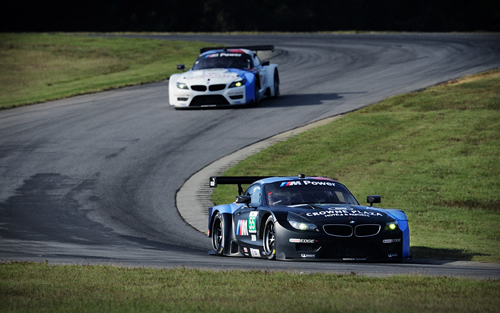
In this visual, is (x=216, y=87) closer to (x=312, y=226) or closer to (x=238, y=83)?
(x=238, y=83)

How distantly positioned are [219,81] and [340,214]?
15.6 m

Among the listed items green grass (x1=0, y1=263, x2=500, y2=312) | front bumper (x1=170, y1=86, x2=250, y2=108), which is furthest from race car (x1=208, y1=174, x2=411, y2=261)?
front bumper (x1=170, y1=86, x2=250, y2=108)

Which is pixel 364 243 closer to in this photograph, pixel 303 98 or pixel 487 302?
pixel 487 302

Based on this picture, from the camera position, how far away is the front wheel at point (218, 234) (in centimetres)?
1173

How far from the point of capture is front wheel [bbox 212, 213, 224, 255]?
1173cm

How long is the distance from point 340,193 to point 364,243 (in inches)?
64.4

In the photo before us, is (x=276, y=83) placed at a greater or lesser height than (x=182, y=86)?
greater

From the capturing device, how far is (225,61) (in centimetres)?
2612

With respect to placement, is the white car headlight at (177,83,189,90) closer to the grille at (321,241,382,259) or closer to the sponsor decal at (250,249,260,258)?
the sponsor decal at (250,249,260,258)

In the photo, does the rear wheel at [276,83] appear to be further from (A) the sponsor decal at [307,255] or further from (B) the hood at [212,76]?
(A) the sponsor decal at [307,255]

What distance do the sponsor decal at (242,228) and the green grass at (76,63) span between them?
2107cm

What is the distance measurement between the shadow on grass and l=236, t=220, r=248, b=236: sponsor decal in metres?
2.46
